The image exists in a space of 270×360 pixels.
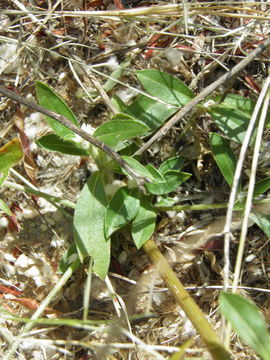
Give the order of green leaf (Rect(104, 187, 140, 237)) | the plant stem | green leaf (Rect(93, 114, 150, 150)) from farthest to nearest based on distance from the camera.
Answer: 1. green leaf (Rect(104, 187, 140, 237))
2. green leaf (Rect(93, 114, 150, 150))
3. the plant stem

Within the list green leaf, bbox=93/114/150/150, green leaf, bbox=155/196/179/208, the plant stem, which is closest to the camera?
the plant stem

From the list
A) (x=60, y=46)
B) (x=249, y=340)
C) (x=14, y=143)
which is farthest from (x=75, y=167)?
(x=249, y=340)

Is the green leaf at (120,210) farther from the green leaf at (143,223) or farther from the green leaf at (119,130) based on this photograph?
the green leaf at (119,130)

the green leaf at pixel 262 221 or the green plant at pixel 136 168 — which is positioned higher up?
the green plant at pixel 136 168

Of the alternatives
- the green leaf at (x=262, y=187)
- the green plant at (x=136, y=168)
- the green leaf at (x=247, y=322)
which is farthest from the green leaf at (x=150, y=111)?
the green leaf at (x=247, y=322)

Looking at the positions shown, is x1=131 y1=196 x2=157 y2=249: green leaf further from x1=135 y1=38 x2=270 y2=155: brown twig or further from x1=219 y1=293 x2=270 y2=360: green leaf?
Result: x1=219 y1=293 x2=270 y2=360: green leaf

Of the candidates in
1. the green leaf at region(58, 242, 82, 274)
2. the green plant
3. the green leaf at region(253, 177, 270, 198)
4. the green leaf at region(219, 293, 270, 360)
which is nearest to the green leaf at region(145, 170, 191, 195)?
the green plant

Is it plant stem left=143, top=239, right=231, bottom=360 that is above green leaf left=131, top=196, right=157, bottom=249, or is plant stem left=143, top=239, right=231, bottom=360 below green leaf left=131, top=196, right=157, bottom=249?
below
